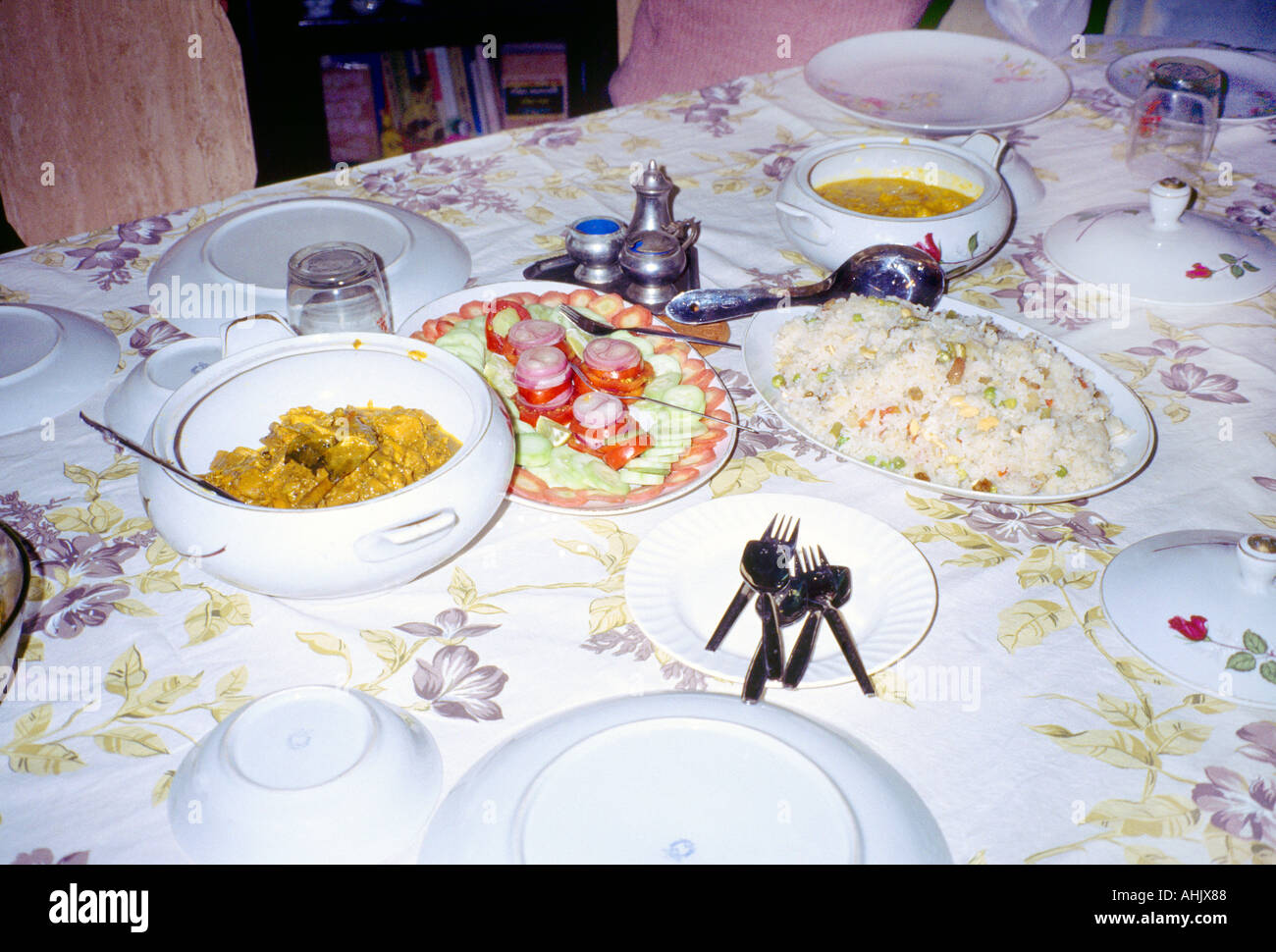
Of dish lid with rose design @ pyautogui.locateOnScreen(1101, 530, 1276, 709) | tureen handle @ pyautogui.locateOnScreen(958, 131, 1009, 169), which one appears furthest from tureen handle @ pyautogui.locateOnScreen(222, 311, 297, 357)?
tureen handle @ pyautogui.locateOnScreen(958, 131, 1009, 169)

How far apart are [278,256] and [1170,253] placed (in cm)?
123

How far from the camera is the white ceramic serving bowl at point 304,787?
61 centimetres

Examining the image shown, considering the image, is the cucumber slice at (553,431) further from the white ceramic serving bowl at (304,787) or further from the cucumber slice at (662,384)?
the white ceramic serving bowl at (304,787)

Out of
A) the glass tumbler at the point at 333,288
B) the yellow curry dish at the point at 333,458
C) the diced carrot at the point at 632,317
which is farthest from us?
Result: the diced carrot at the point at 632,317

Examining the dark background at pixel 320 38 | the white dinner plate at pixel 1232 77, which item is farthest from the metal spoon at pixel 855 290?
the dark background at pixel 320 38

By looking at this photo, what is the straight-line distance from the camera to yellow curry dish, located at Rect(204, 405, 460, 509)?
32.5 inches

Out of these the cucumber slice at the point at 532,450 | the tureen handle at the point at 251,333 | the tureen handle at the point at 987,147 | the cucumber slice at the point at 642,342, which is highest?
the tureen handle at the point at 987,147

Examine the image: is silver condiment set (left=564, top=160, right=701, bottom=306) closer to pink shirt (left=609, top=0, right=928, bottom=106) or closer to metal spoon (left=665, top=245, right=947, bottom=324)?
metal spoon (left=665, top=245, right=947, bottom=324)

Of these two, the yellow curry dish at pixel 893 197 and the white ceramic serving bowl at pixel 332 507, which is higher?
the yellow curry dish at pixel 893 197

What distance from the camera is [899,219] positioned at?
122 centimetres

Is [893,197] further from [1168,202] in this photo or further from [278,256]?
[278,256]

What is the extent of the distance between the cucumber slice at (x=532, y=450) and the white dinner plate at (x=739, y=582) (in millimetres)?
155
